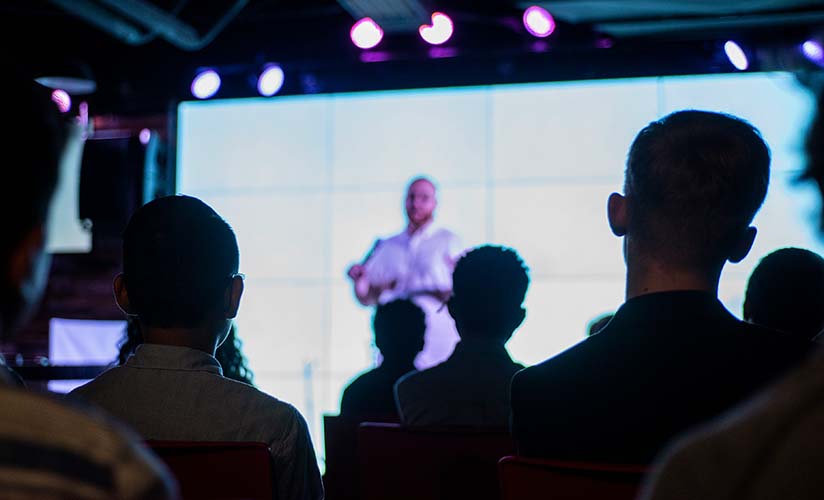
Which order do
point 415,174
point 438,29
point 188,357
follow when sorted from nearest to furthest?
point 188,357 < point 438,29 < point 415,174

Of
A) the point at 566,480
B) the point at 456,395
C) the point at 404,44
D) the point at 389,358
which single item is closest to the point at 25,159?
the point at 566,480

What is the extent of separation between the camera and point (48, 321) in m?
7.39

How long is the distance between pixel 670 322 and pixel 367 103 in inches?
199

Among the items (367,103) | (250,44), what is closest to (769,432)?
(367,103)

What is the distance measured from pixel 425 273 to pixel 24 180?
515 cm

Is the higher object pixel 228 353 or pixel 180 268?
pixel 180 268

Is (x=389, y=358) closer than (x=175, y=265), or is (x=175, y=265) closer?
(x=175, y=265)

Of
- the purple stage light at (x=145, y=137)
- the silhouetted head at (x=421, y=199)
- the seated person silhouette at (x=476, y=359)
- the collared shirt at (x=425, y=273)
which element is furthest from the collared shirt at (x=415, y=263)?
the seated person silhouette at (x=476, y=359)

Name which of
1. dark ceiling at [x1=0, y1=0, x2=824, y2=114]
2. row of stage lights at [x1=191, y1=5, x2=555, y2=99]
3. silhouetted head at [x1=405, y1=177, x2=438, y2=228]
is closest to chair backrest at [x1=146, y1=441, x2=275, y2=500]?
dark ceiling at [x1=0, y1=0, x2=824, y2=114]

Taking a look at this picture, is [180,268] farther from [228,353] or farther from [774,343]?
[774,343]

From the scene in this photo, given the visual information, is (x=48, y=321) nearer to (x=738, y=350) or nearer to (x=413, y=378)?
(x=413, y=378)

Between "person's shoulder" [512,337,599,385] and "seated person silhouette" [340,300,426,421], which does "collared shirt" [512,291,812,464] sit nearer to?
"person's shoulder" [512,337,599,385]

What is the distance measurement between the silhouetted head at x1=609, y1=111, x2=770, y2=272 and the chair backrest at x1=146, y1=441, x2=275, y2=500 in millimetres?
672

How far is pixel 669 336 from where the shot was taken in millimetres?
1319
